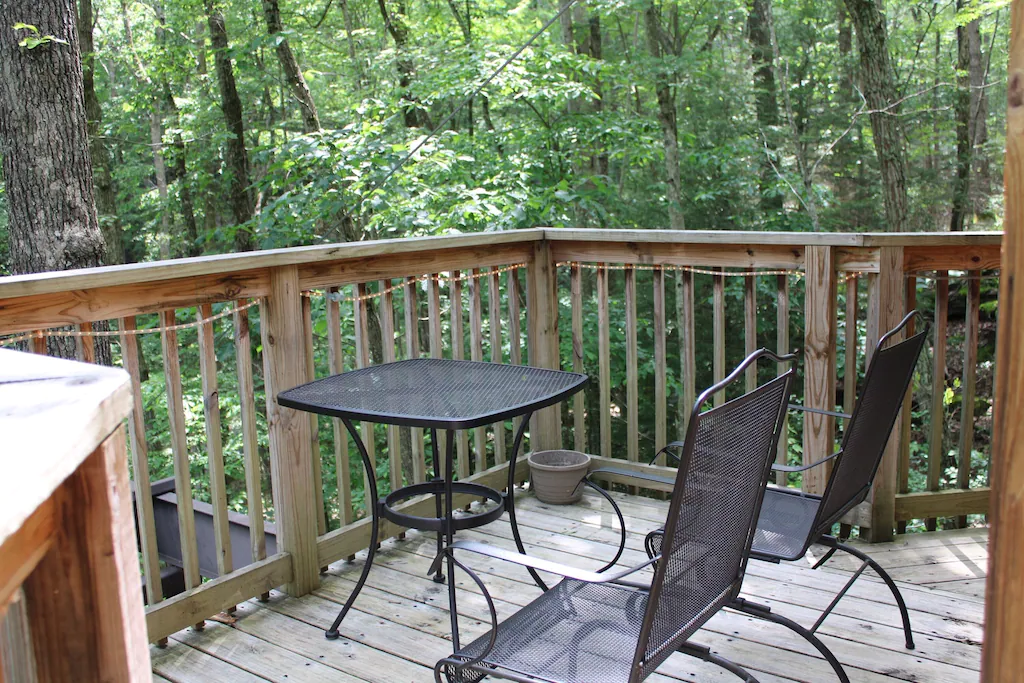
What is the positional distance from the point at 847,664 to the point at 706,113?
10.3m

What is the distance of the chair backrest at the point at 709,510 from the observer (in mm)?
1825

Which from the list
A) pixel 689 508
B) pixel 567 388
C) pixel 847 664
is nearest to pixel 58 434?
pixel 689 508

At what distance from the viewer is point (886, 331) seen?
3357 mm

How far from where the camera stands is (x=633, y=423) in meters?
4.08

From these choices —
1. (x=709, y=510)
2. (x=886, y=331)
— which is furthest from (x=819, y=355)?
(x=709, y=510)

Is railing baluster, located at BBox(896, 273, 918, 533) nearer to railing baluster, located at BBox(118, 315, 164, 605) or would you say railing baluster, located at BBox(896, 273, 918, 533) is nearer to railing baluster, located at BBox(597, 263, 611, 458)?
railing baluster, located at BBox(597, 263, 611, 458)

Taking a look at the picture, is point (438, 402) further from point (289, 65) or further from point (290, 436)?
point (289, 65)

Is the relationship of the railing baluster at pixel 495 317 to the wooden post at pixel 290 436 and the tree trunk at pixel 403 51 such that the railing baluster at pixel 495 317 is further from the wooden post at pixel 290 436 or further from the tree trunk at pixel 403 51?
the tree trunk at pixel 403 51

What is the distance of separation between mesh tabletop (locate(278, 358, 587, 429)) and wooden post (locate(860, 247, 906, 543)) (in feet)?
4.02

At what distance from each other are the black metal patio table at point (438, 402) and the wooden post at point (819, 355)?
1.07 m

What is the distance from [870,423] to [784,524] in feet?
1.30

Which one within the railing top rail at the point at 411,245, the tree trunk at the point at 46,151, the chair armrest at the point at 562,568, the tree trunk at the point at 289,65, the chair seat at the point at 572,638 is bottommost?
the chair seat at the point at 572,638

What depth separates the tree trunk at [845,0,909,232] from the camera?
718 centimetres

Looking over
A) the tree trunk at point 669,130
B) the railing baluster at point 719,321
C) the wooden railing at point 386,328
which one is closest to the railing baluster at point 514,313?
the wooden railing at point 386,328
